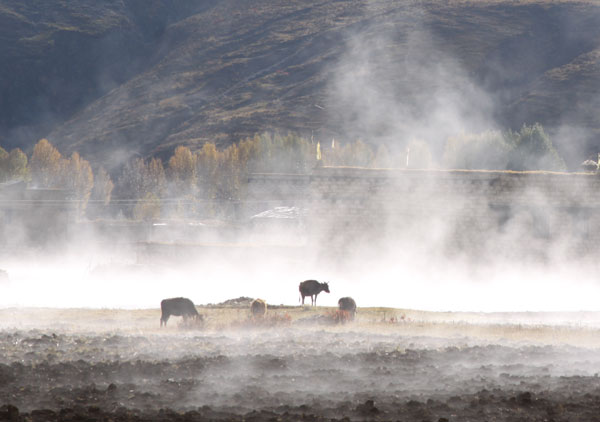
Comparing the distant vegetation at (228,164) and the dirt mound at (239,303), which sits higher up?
the distant vegetation at (228,164)

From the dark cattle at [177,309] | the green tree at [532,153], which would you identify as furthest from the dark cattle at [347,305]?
the green tree at [532,153]

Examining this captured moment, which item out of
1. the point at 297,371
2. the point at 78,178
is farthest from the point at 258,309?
the point at 78,178

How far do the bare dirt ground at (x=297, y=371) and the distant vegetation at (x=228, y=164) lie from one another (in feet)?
351

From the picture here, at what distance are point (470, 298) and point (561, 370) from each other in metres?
22.6

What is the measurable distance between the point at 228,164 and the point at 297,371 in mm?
134610

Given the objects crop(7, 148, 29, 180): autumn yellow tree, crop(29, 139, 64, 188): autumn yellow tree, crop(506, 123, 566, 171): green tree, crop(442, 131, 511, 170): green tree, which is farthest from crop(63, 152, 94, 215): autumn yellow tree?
crop(506, 123, 566, 171): green tree

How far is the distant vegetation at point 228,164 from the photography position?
132 m

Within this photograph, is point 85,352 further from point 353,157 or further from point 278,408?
point 353,157

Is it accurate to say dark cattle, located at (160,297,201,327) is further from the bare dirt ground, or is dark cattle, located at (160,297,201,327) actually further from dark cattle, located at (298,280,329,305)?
dark cattle, located at (298,280,329,305)

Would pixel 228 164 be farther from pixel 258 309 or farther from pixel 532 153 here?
pixel 258 309

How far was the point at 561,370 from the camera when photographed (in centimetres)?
1714

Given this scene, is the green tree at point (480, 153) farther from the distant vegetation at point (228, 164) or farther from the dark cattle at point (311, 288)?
the dark cattle at point (311, 288)

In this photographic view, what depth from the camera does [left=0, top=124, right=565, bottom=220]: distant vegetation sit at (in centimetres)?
13250

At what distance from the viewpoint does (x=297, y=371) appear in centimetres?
1642
